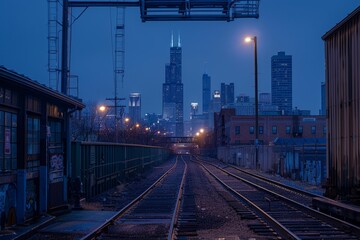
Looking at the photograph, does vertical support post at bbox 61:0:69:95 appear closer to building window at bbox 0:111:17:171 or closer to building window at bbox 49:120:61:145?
building window at bbox 49:120:61:145

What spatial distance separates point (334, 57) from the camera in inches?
788

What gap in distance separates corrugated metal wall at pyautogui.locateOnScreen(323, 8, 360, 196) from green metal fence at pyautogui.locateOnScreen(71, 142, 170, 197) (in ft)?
31.8

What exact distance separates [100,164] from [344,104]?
13.1 m

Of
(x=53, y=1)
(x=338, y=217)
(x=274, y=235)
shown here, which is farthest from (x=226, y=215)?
(x=53, y=1)

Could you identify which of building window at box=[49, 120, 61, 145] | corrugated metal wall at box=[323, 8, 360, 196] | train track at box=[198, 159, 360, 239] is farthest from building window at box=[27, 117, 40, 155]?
corrugated metal wall at box=[323, 8, 360, 196]

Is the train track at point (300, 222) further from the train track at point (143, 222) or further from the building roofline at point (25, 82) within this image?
the building roofline at point (25, 82)

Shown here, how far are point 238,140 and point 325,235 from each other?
91.5 metres

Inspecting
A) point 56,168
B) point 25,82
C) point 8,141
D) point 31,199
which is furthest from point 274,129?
point 25,82

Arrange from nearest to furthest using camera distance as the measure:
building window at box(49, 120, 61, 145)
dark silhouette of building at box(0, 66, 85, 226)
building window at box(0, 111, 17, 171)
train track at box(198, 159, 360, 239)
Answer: train track at box(198, 159, 360, 239) → building window at box(0, 111, 17, 171) → dark silhouette of building at box(0, 66, 85, 226) → building window at box(49, 120, 61, 145)

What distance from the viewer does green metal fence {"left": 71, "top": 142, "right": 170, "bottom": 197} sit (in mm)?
22406

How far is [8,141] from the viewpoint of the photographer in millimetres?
14211

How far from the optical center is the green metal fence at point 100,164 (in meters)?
22.4

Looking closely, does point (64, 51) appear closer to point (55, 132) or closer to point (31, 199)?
point (55, 132)

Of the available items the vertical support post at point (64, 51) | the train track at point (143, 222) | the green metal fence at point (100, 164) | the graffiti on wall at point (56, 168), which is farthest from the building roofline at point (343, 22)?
the graffiti on wall at point (56, 168)
